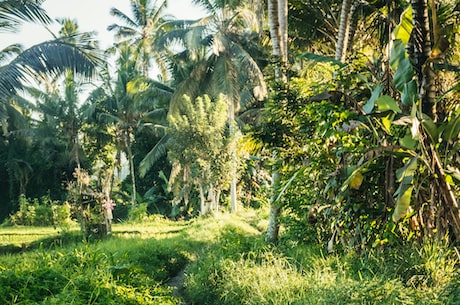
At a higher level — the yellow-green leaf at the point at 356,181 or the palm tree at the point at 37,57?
the palm tree at the point at 37,57

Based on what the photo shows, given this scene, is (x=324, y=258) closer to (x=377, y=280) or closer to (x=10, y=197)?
(x=377, y=280)

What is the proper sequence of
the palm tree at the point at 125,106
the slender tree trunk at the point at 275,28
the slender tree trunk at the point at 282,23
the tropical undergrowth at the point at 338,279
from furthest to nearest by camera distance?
1. the palm tree at the point at 125,106
2. the slender tree trunk at the point at 282,23
3. the slender tree trunk at the point at 275,28
4. the tropical undergrowth at the point at 338,279

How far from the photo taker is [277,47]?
28.2ft

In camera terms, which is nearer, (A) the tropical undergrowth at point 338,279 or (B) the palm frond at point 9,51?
(A) the tropical undergrowth at point 338,279

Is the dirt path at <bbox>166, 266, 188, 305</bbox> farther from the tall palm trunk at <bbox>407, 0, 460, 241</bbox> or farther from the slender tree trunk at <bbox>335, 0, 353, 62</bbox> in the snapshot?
the slender tree trunk at <bbox>335, 0, 353, 62</bbox>

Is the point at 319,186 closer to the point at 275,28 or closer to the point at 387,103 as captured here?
the point at 387,103

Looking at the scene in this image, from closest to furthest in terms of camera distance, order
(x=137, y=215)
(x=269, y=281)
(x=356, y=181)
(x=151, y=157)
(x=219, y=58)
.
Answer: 1. (x=356, y=181)
2. (x=269, y=281)
3. (x=219, y=58)
4. (x=137, y=215)
5. (x=151, y=157)

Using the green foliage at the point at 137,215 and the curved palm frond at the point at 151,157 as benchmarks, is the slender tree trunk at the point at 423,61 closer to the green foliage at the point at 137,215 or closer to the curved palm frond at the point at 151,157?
the green foliage at the point at 137,215

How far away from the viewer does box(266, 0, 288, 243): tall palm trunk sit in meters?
8.28

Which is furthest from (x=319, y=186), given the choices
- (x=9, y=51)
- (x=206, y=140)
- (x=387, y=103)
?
(x=206, y=140)

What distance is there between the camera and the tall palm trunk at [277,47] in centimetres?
828

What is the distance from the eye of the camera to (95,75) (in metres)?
8.78

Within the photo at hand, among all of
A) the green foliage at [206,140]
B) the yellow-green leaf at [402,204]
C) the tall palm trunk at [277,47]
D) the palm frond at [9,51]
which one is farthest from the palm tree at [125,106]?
the yellow-green leaf at [402,204]

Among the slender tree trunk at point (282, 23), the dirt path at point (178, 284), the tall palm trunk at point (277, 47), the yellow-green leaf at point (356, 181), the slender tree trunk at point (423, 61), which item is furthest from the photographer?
the slender tree trunk at point (282, 23)
